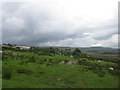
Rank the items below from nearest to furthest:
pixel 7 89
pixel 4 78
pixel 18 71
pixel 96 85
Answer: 1. pixel 7 89
2. pixel 96 85
3. pixel 4 78
4. pixel 18 71

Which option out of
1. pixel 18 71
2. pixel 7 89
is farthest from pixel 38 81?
pixel 18 71

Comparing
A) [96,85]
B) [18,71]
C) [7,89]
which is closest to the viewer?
[7,89]

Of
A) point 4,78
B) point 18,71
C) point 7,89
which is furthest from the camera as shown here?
point 18,71

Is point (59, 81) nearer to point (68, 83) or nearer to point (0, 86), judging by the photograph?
point (68, 83)

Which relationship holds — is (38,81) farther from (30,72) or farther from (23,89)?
(30,72)

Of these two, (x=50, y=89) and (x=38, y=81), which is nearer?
(x=50, y=89)

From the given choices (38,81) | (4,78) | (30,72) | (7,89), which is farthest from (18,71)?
(7,89)

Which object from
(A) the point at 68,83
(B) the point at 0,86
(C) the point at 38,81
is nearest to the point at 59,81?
(A) the point at 68,83

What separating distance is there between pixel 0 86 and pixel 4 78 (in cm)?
383

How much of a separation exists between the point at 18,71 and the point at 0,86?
9.02 metres

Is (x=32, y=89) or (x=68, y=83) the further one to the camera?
(x=68, y=83)

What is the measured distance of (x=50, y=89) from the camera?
22188 mm

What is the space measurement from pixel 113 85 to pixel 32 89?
42.2 feet

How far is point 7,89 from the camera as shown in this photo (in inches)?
861
